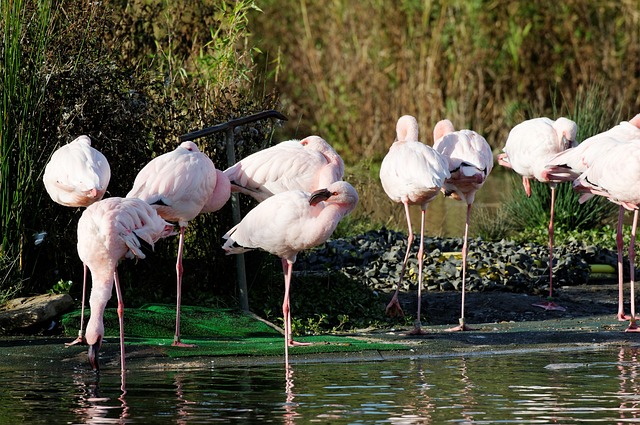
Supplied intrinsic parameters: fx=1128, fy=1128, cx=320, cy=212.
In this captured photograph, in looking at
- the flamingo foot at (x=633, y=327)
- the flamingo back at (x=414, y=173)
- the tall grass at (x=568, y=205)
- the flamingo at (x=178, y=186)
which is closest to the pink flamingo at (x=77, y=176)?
the flamingo at (x=178, y=186)

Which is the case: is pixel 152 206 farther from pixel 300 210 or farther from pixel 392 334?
pixel 392 334

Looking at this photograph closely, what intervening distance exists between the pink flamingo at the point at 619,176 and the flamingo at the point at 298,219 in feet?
→ 6.42

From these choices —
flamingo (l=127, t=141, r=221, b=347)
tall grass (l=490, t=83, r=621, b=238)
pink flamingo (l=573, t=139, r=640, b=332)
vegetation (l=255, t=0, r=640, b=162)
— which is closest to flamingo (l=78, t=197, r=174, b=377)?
flamingo (l=127, t=141, r=221, b=347)

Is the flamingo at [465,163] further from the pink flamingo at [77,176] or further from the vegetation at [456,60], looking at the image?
the vegetation at [456,60]

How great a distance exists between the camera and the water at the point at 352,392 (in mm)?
4961

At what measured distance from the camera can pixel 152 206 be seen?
700 centimetres

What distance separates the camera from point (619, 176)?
752 centimetres

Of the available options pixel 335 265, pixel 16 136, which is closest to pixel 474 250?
pixel 335 265

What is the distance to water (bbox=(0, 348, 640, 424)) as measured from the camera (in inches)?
195

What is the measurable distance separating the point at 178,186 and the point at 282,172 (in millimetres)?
877

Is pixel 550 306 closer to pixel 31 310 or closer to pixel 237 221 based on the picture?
pixel 237 221

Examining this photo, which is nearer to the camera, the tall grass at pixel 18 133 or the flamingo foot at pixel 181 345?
the flamingo foot at pixel 181 345

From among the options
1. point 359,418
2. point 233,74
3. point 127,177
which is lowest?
point 359,418

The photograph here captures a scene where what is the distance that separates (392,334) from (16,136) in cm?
286
